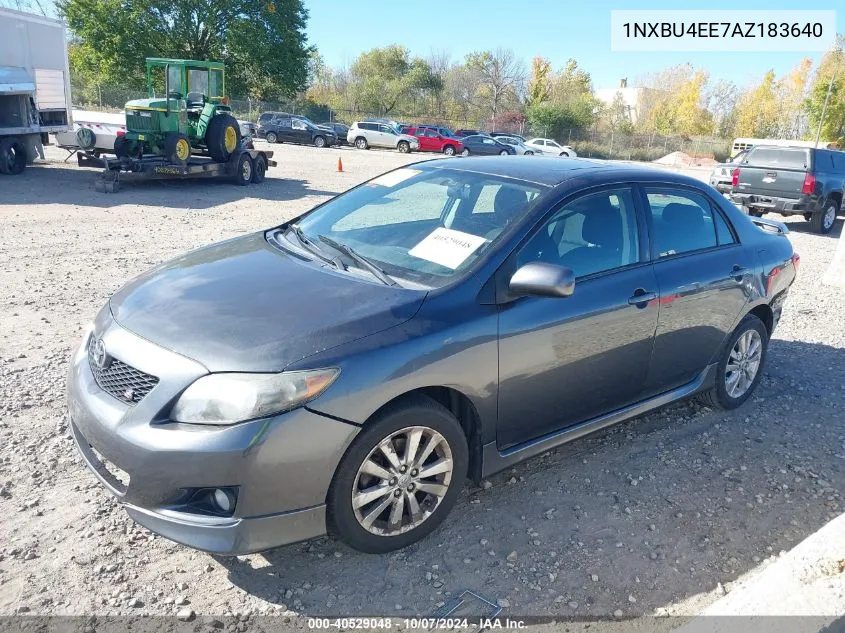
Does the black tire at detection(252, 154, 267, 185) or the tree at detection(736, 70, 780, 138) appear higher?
the tree at detection(736, 70, 780, 138)

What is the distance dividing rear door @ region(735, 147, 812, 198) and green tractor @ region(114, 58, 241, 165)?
11.8m

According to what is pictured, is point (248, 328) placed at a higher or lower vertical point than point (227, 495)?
higher

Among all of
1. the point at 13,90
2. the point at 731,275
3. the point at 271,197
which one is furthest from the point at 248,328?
the point at 13,90

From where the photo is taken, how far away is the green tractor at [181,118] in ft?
Answer: 50.9

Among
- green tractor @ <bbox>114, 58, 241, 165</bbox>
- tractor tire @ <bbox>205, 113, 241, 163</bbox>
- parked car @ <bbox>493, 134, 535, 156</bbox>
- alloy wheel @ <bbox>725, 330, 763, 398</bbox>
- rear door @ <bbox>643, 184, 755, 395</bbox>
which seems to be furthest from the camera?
parked car @ <bbox>493, 134, 535, 156</bbox>

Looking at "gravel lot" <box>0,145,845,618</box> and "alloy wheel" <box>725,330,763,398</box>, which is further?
"alloy wheel" <box>725,330,763,398</box>

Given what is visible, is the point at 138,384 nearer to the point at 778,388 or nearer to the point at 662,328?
the point at 662,328

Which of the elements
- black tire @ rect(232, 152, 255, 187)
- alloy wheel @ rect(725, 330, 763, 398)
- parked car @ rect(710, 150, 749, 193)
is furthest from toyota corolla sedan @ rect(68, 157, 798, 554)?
parked car @ rect(710, 150, 749, 193)

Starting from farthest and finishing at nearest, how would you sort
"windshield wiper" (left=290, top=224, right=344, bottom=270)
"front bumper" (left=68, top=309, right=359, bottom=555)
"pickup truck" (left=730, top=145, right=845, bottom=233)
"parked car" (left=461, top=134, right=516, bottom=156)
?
1. "parked car" (left=461, top=134, right=516, bottom=156)
2. "pickup truck" (left=730, top=145, right=845, bottom=233)
3. "windshield wiper" (left=290, top=224, right=344, bottom=270)
4. "front bumper" (left=68, top=309, right=359, bottom=555)

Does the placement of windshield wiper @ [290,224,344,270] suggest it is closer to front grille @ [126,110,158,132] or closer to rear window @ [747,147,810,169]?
front grille @ [126,110,158,132]

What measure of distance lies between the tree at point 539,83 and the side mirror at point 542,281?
6992 cm

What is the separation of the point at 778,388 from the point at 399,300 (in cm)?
381

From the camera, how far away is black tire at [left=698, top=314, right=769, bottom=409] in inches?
185

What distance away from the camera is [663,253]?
162 inches
